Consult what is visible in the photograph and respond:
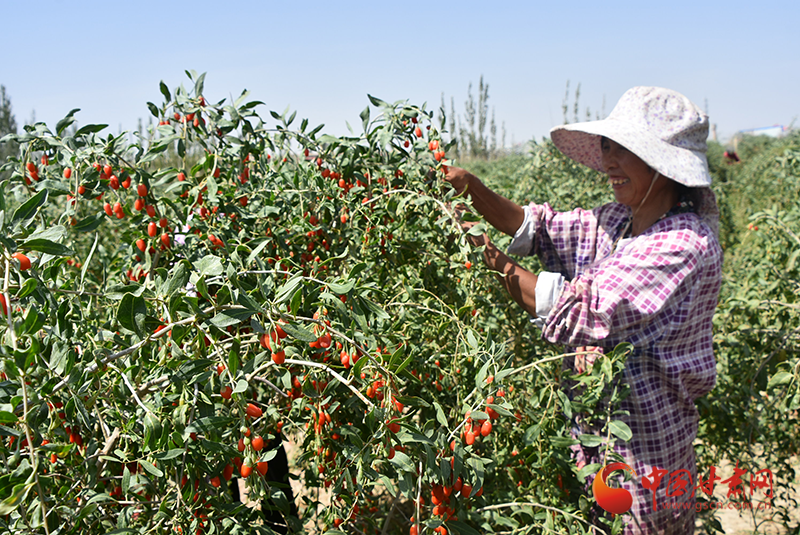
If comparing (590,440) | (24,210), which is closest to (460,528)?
(590,440)

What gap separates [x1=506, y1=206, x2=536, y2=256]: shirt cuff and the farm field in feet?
0.67

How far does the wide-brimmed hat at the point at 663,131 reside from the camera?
1521 millimetres

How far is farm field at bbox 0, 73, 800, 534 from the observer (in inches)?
32.4

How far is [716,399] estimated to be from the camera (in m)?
2.03

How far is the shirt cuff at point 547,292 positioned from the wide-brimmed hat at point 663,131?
40cm

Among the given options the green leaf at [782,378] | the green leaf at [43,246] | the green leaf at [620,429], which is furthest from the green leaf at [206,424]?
the green leaf at [782,378]

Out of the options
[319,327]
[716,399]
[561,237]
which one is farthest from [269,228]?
[716,399]

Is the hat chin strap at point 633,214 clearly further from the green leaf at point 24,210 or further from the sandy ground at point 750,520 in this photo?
the green leaf at point 24,210

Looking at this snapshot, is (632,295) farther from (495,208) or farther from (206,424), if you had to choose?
(206,424)

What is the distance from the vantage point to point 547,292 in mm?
1491

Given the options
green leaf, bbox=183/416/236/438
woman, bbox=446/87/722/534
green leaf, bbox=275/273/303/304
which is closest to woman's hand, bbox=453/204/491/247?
woman, bbox=446/87/722/534

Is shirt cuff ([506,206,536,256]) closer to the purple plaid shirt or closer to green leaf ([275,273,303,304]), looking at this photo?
the purple plaid shirt

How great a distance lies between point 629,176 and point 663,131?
158 millimetres

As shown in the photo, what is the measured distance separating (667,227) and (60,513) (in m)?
1.52
